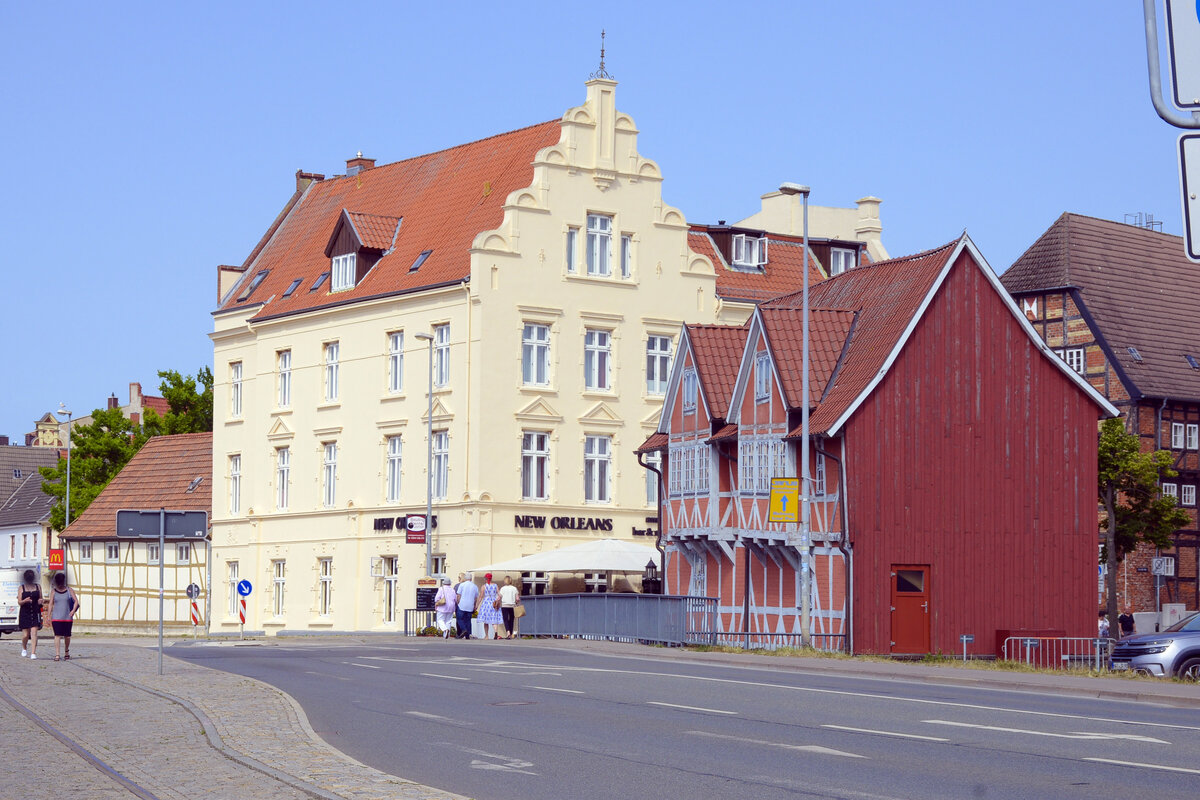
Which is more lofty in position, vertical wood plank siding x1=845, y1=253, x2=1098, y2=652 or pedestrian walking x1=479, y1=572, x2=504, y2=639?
vertical wood plank siding x1=845, y1=253, x2=1098, y2=652

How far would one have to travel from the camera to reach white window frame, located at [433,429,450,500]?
54188 mm

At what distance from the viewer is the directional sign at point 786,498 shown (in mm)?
36500

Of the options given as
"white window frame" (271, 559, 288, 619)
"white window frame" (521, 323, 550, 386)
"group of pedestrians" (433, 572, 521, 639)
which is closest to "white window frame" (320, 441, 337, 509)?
"white window frame" (271, 559, 288, 619)

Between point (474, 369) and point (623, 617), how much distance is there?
1479 centimetres

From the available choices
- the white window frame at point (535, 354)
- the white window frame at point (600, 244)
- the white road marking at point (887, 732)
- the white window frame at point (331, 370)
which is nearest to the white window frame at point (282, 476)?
the white window frame at point (331, 370)

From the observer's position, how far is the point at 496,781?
1293 cm

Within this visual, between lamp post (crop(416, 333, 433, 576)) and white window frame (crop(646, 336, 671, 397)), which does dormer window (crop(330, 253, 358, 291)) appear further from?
white window frame (crop(646, 336, 671, 397))

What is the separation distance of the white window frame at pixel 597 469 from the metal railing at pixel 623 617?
10443 millimetres

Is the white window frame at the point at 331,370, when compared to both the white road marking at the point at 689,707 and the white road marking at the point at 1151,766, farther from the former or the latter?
the white road marking at the point at 1151,766

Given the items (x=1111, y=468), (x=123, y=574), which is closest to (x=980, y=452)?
(x=1111, y=468)

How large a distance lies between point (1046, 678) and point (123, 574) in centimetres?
5307

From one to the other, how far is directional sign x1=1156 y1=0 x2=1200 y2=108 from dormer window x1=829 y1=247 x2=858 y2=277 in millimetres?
61257

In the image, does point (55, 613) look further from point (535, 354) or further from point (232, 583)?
point (232, 583)

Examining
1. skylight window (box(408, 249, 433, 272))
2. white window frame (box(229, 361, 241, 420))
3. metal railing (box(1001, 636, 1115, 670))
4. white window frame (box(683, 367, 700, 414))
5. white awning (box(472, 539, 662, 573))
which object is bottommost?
metal railing (box(1001, 636, 1115, 670))
